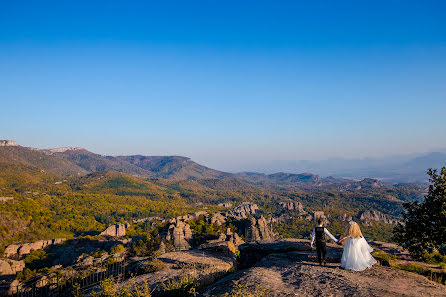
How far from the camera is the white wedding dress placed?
11.5 m

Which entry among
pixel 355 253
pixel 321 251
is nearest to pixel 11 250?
pixel 321 251

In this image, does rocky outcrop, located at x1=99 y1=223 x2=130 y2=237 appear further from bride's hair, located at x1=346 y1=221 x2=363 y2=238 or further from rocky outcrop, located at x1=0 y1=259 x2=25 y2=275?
bride's hair, located at x1=346 y1=221 x2=363 y2=238

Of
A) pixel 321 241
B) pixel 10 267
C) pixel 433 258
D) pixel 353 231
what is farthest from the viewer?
pixel 10 267

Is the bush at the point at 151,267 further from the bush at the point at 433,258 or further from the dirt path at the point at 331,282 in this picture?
the bush at the point at 433,258

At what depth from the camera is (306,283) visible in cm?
1027

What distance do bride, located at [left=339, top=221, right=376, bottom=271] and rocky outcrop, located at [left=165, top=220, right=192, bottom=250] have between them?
35916 mm

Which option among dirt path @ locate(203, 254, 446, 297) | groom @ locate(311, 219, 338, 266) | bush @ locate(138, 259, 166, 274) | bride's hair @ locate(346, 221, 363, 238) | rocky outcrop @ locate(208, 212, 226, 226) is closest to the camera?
dirt path @ locate(203, 254, 446, 297)

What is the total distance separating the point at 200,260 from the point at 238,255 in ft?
8.81

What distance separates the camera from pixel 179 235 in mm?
47562

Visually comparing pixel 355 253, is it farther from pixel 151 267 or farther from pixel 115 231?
pixel 115 231

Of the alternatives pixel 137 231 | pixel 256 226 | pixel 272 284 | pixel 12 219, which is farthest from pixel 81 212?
pixel 272 284

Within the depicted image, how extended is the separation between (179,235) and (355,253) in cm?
3990

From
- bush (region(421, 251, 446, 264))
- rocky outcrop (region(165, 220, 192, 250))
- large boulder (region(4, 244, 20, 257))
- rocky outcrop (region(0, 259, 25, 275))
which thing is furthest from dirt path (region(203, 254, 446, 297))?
large boulder (region(4, 244, 20, 257))

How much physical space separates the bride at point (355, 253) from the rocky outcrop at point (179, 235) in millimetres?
35916
